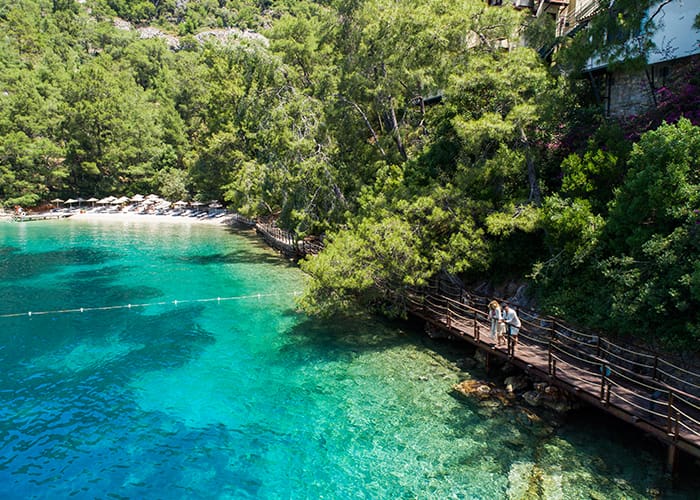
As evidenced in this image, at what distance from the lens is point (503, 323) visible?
13.4 m

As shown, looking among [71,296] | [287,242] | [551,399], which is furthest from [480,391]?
[287,242]

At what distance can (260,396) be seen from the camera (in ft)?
44.3

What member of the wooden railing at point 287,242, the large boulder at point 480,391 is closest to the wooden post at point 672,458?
the large boulder at point 480,391

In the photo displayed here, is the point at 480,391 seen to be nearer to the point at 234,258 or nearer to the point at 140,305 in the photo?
the point at 140,305

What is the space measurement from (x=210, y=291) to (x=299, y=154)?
10.0m

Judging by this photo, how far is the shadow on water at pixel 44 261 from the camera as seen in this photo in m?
30.9

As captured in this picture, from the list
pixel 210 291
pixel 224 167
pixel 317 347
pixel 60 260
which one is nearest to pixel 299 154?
pixel 210 291

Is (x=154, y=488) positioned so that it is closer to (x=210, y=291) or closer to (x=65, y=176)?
(x=210, y=291)

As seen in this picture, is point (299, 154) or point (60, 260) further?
point (60, 260)

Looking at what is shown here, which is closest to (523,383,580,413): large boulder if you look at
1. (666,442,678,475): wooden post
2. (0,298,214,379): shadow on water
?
(666,442,678,475): wooden post

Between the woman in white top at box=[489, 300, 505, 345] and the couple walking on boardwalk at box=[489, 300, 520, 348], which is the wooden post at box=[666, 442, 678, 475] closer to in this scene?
the couple walking on boardwalk at box=[489, 300, 520, 348]

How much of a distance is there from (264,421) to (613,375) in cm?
986

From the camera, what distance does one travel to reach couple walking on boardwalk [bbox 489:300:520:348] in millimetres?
13122

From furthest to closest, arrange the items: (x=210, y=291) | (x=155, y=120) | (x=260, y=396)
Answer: (x=155, y=120) < (x=210, y=291) < (x=260, y=396)
